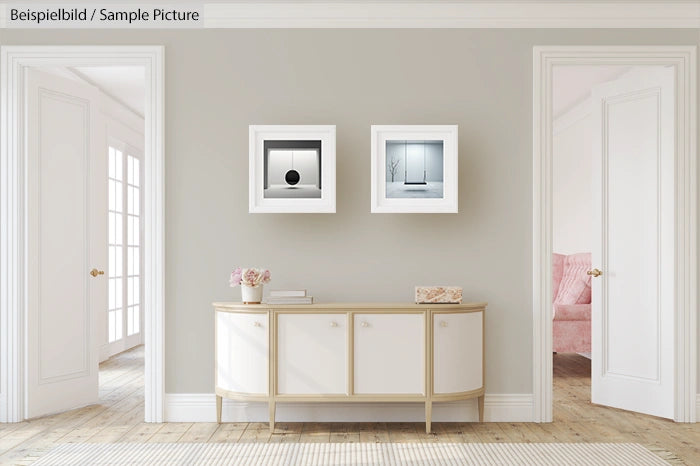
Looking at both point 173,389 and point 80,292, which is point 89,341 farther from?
point 173,389

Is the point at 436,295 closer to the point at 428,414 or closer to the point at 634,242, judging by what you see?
the point at 428,414

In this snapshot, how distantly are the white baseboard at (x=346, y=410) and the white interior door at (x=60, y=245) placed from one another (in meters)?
0.89

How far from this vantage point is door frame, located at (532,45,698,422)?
14.3ft

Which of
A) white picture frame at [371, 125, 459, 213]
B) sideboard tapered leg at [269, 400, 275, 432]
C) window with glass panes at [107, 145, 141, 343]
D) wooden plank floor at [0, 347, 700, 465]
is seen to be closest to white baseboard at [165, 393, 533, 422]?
wooden plank floor at [0, 347, 700, 465]

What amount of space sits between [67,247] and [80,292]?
13.6 inches

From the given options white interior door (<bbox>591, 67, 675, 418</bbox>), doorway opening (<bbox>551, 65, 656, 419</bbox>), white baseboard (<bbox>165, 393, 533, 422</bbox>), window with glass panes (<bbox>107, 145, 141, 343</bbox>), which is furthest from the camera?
window with glass panes (<bbox>107, 145, 141, 343</bbox>)

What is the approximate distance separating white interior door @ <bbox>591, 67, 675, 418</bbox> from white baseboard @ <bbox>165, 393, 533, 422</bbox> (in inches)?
32.4

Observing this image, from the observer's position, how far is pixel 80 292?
16.1ft

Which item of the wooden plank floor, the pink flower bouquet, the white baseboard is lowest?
the wooden plank floor

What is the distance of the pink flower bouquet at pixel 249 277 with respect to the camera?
4078 millimetres

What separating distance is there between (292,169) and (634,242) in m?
2.35

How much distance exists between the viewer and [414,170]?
426 cm

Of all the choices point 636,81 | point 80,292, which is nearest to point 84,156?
point 80,292

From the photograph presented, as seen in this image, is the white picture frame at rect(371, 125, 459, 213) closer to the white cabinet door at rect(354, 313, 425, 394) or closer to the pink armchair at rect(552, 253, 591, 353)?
the white cabinet door at rect(354, 313, 425, 394)
